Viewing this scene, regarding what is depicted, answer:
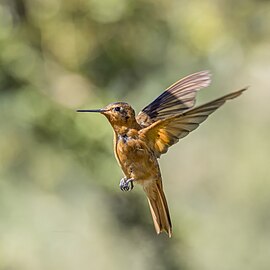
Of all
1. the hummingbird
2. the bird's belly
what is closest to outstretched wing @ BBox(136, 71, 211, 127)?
the hummingbird

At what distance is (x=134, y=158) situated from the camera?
179 cm

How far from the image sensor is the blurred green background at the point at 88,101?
382cm

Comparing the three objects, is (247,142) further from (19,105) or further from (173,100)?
(173,100)

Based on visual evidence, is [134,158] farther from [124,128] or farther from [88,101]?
[88,101]

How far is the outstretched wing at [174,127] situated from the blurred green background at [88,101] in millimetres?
1829

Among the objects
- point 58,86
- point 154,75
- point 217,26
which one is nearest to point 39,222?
point 58,86

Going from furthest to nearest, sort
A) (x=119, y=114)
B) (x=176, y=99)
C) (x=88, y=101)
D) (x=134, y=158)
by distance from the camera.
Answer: (x=88, y=101) < (x=176, y=99) < (x=134, y=158) < (x=119, y=114)

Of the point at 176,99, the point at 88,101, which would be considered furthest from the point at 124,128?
the point at 88,101

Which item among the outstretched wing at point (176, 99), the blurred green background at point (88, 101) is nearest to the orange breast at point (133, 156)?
the outstretched wing at point (176, 99)

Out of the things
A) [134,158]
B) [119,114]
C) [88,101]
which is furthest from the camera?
[88,101]

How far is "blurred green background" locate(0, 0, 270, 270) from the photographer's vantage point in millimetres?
3816

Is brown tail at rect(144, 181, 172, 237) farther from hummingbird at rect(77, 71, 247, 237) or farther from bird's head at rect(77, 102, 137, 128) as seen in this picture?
bird's head at rect(77, 102, 137, 128)

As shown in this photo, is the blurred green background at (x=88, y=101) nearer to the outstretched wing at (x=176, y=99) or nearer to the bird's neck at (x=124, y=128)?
the outstretched wing at (x=176, y=99)

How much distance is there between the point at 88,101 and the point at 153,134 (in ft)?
6.75
